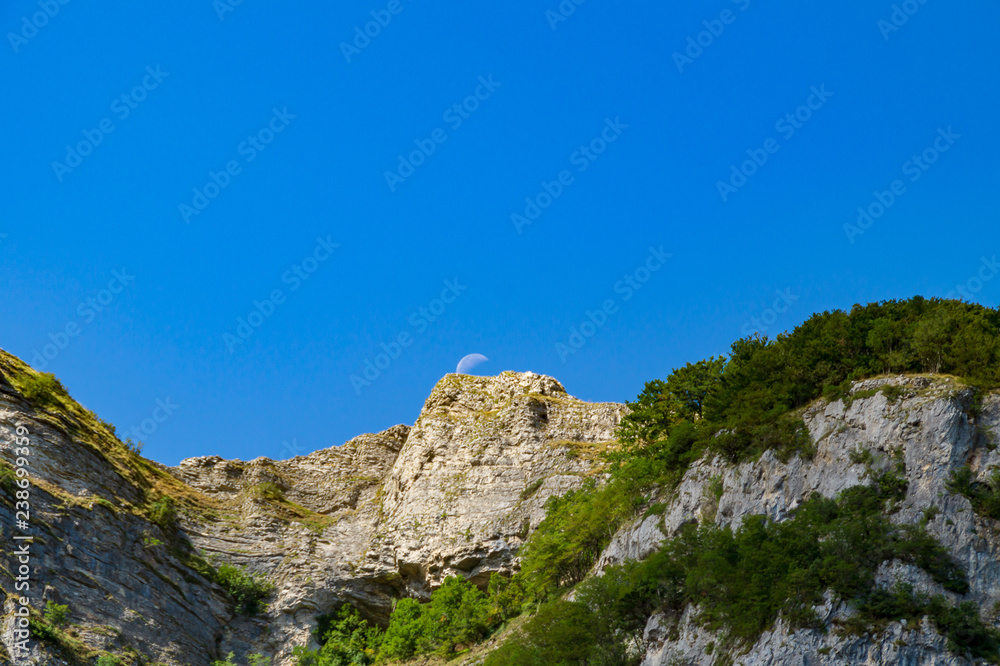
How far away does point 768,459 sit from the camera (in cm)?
3644

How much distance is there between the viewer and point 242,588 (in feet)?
168

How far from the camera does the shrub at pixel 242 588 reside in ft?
167

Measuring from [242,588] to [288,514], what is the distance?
6.90m

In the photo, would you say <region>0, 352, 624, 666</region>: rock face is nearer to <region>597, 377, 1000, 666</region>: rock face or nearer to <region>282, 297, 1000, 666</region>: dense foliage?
<region>282, 297, 1000, 666</region>: dense foliage

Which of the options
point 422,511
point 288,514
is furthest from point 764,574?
point 288,514

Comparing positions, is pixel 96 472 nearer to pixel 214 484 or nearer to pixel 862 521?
pixel 214 484

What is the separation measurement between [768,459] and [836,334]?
6729mm

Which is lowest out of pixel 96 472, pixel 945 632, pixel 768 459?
pixel 945 632

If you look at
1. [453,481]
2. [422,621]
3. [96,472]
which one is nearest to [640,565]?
[422,621]

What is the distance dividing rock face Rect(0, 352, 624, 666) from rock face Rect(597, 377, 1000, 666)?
576 inches

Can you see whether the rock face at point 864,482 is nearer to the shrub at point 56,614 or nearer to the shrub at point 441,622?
the shrub at point 441,622

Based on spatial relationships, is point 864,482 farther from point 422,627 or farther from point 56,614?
point 56,614

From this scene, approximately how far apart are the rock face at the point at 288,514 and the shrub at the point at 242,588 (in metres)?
0.58

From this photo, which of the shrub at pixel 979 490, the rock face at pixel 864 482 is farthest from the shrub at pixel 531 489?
the shrub at pixel 979 490
